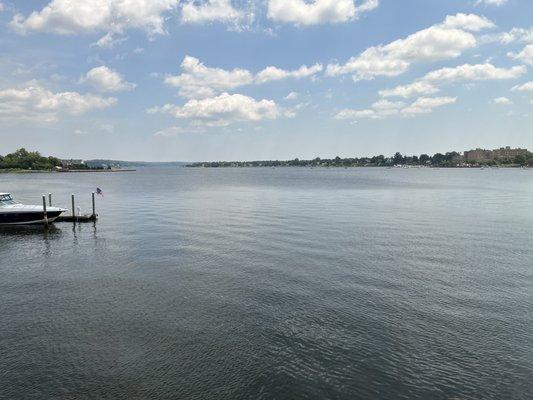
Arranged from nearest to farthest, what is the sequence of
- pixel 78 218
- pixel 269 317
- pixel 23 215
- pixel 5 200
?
Answer: pixel 269 317
pixel 23 215
pixel 5 200
pixel 78 218

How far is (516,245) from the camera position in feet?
113

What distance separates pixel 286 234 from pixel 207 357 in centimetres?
2419

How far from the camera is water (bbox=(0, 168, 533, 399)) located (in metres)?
14.1

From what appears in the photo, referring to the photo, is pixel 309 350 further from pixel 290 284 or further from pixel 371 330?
pixel 290 284

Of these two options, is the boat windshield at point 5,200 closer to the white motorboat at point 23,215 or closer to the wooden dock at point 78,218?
the white motorboat at point 23,215

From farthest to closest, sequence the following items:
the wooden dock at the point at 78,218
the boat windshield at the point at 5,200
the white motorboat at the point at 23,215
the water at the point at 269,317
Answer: the wooden dock at the point at 78,218 < the boat windshield at the point at 5,200 < the white motorboat at the point at 23,215 < the water at the point at 269,317

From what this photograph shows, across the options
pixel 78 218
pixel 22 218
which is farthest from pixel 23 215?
pixel 78 218

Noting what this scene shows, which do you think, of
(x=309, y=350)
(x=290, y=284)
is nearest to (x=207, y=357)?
(x=309, y=350)

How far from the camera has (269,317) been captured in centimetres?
1919

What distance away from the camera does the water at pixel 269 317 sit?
14109mm

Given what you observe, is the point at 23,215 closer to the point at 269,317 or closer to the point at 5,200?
the point at 5,200

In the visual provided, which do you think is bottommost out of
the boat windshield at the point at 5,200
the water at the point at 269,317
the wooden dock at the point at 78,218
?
the water at the point at 269,317

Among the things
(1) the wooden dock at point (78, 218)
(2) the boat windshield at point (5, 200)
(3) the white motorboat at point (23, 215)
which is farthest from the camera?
(1) the wooden dock at point (78, 218)

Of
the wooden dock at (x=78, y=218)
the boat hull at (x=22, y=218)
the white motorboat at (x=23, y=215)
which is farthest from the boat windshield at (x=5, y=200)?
the wooden dock at (x=78, y=218)
